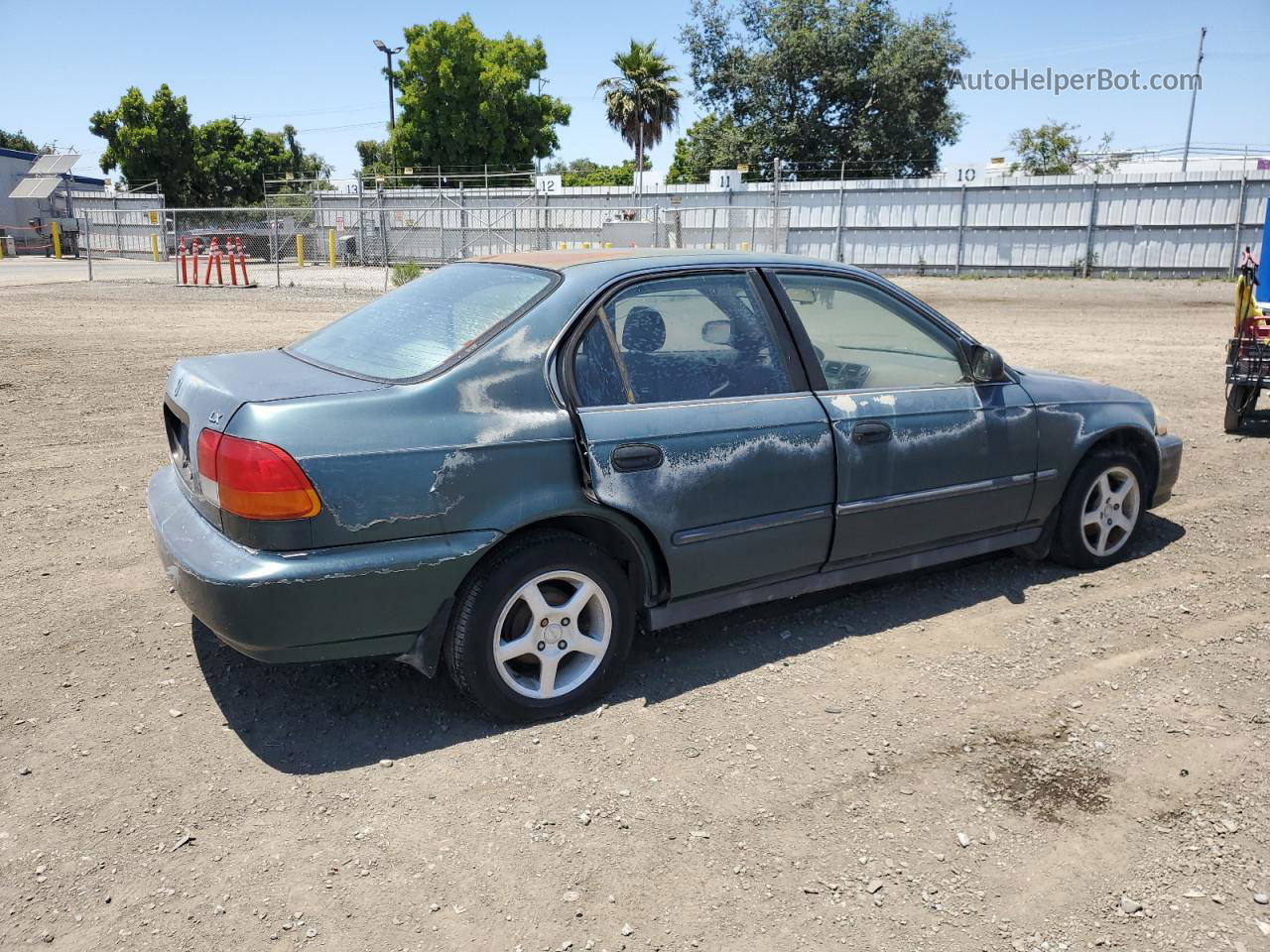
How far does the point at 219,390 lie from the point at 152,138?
55723 millimetres

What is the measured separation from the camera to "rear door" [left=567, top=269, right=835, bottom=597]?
355cm

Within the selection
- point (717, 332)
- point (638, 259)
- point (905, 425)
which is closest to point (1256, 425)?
point (905, 425)

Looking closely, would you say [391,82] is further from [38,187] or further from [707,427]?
[707,427]

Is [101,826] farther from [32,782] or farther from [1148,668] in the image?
[1148,668]

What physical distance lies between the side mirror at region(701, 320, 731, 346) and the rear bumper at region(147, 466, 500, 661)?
49.6 inches

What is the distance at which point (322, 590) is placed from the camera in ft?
10.1

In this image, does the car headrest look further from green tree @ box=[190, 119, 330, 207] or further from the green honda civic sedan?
green tree @ box=[190, 119, 330, 207]

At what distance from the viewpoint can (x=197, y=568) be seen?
3.17 metres

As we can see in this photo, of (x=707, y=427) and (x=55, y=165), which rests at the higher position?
(x=55, y=165)

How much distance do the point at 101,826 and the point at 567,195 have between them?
3250 cm

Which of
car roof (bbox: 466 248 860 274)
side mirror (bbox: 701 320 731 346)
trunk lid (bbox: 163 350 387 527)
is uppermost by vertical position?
car roof (bbox: 466 248 860 274)

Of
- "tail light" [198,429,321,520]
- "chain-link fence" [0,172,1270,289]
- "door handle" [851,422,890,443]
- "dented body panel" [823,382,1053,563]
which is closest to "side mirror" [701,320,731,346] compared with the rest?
"dented body panel" [823,382,1053,563]

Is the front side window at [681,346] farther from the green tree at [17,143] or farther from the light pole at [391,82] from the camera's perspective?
the green tree at [17,143]

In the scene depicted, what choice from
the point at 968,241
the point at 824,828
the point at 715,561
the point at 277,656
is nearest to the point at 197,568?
the point at 277,656
